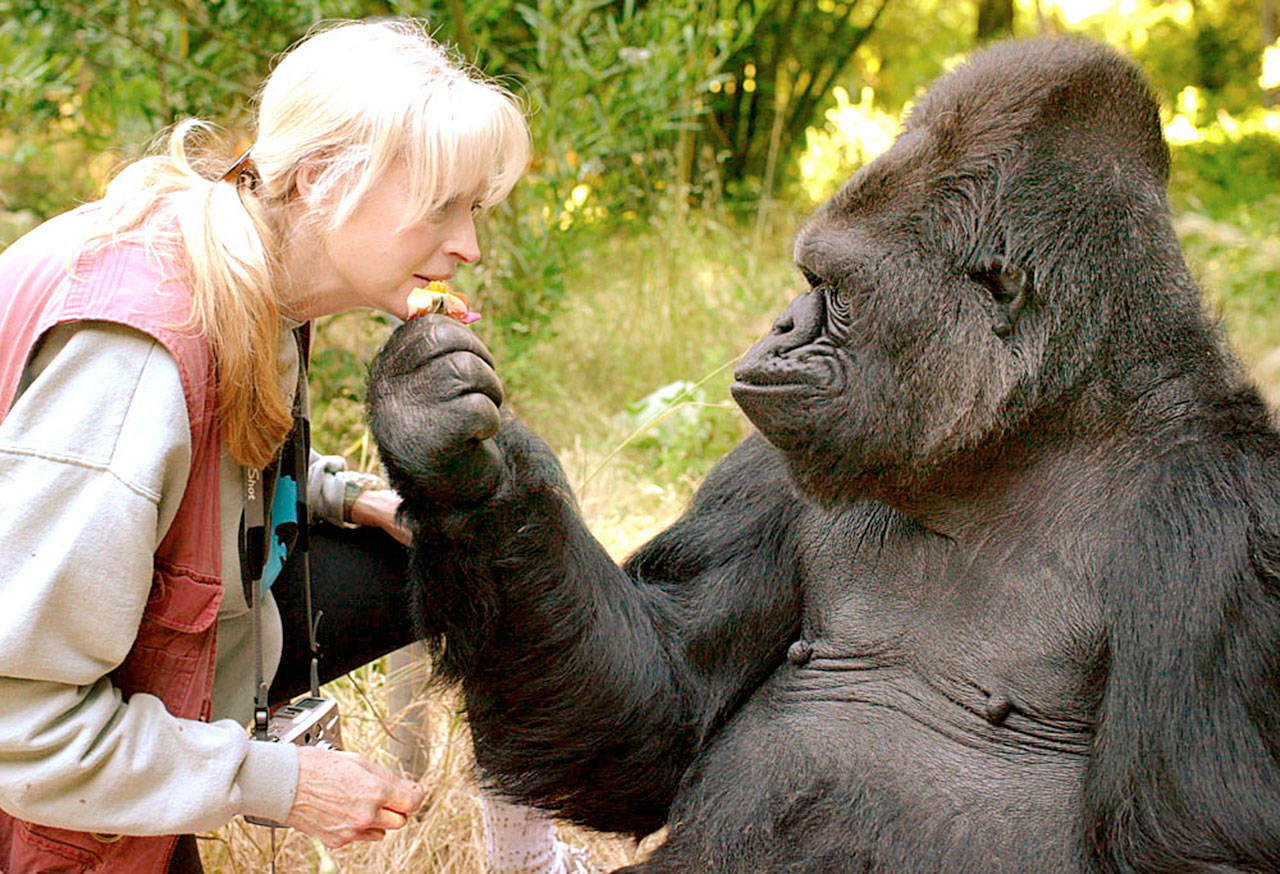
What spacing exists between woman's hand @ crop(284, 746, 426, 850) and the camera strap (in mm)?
243

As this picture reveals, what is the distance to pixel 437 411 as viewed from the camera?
2.06 m

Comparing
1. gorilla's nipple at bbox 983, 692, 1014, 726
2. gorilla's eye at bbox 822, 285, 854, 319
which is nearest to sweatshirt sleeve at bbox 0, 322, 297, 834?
gorilla's eye at bbox 822, 285, 854, 319

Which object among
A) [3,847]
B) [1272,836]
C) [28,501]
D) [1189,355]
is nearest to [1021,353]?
[1189,355]

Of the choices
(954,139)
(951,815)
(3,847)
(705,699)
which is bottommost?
(3,847)

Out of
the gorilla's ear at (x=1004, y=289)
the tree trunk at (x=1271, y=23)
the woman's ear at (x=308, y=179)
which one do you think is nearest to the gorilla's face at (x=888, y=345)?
the gorilla's ear at (x=1004, y=289)

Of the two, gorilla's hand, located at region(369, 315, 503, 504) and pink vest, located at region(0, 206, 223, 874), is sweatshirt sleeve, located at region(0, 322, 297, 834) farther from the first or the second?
gorilla's hand, located at region(369, 315, 503, 504)

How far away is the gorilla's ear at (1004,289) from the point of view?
2.01m

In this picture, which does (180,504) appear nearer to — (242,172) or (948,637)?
(242,172)

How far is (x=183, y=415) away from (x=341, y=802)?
629 millimetres

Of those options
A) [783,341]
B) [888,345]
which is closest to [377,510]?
[783,341]

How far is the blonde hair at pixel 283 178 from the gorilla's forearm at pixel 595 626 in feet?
1.23

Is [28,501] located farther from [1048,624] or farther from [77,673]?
[1048,624]

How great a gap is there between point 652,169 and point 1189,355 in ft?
19.3

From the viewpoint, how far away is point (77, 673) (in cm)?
183
